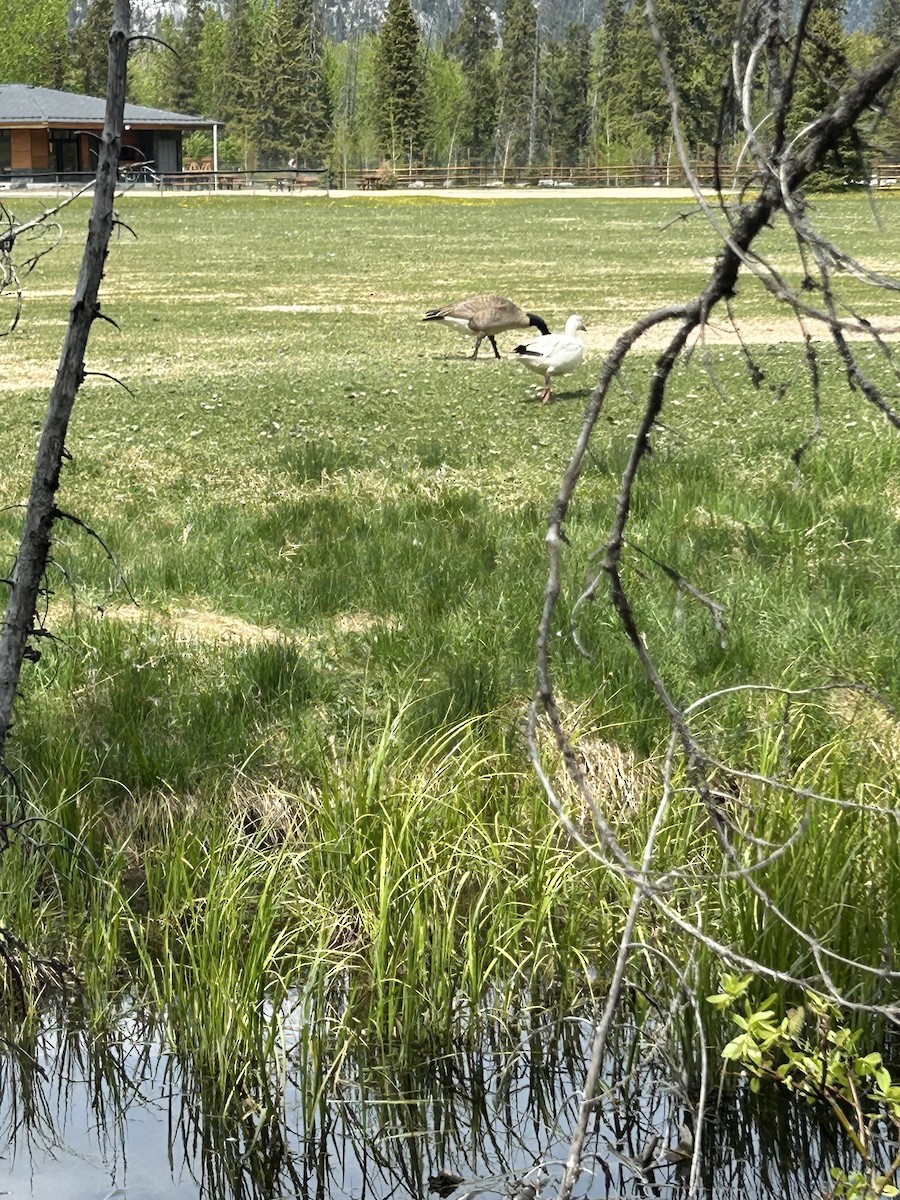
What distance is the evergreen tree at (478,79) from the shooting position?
132 m

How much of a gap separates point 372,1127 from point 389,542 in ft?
13.2

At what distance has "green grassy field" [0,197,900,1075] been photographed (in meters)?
4.62

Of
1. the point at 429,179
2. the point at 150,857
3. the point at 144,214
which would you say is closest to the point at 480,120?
the point at 429,179

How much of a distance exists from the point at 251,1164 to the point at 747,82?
10.0 feet

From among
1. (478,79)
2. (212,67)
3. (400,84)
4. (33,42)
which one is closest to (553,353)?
(400,84)

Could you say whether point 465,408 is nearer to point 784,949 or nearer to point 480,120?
point 784,949

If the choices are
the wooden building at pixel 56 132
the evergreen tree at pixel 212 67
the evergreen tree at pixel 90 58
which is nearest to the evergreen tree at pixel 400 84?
the evergreen tree at pixel 212 67

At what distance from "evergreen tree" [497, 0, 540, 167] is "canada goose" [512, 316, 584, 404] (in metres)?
123

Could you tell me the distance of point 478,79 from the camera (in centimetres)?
13250

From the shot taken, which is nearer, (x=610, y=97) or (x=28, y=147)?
(x=28, y=147)

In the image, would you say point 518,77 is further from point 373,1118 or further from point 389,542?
point 373,1118

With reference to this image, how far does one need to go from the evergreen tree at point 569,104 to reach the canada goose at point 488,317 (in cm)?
11627

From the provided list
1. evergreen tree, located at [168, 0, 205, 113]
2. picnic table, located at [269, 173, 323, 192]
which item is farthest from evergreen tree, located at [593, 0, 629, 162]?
evergreen tree, located at [168, 0, 205, 113]

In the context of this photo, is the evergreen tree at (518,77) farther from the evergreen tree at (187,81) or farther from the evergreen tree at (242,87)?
the evergreen tree at (187,81)
